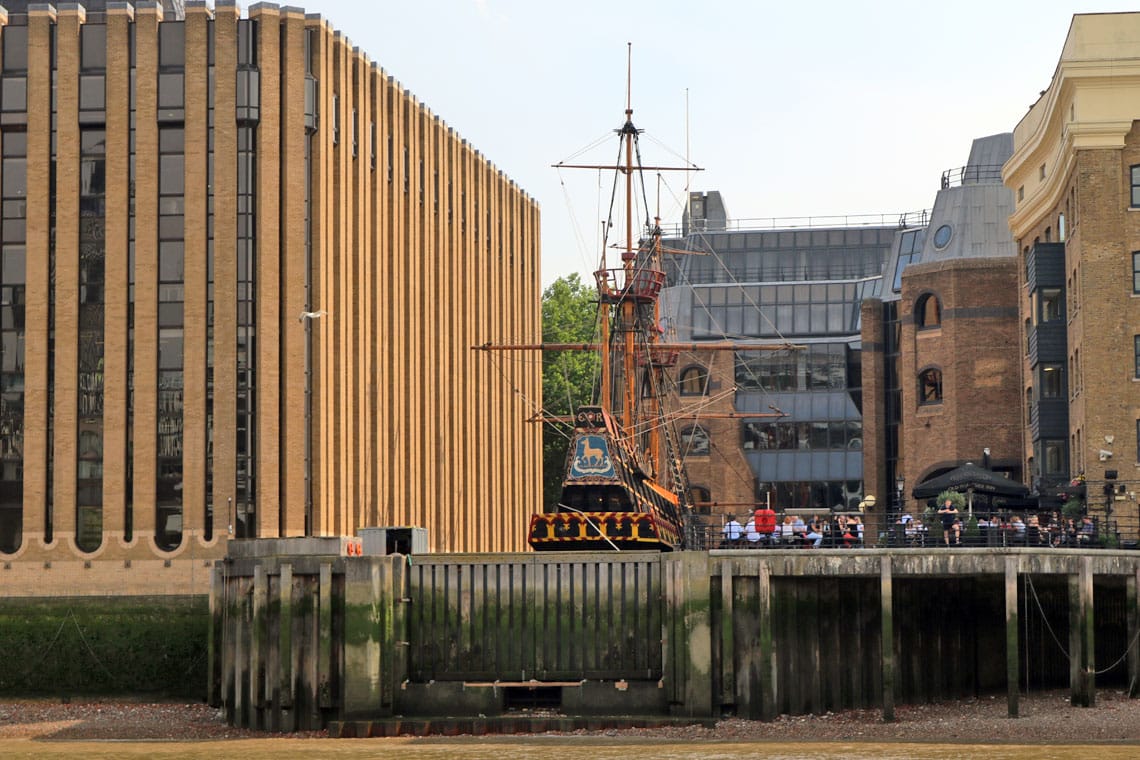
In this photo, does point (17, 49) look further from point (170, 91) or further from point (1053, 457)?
point (1053, 457)

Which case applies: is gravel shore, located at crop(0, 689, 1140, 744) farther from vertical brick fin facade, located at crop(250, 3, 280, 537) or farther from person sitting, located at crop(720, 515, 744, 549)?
vertical brick fin facade, located at crop(250, 3, 280, 537)

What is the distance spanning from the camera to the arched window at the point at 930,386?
3541 inches

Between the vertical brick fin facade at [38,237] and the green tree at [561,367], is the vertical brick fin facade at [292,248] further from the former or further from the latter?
the green tree at [561,367]

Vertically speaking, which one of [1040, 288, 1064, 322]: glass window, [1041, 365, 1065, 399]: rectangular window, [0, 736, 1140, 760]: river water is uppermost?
[1040, 288, 1064, 322]: glass window

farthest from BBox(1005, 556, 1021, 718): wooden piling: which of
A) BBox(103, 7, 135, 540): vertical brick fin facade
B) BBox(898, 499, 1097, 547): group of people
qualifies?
BBox(103, 7, 135, 540): vertical brick fin facade

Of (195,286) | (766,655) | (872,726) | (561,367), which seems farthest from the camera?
(561,367)

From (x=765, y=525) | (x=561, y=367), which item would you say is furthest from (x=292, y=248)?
(x=561, y=367)

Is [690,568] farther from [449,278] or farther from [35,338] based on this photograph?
[449,278]

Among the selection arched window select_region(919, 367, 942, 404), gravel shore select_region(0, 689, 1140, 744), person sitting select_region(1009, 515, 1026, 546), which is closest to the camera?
gravel shore select_region(0, 689, 1140, 744)

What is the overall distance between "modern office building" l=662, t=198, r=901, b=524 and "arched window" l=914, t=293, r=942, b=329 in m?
10.2

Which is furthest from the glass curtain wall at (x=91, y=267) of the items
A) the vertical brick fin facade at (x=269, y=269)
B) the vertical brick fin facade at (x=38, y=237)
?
the vertical brick fin facade at (x=269, y=269)

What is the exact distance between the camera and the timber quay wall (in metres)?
47.8

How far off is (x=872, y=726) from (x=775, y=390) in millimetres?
57595

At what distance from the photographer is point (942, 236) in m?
92.8
